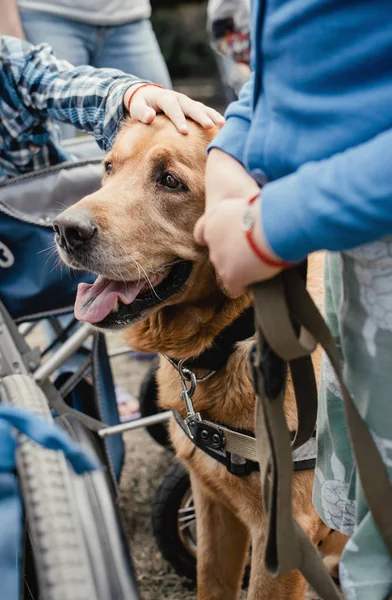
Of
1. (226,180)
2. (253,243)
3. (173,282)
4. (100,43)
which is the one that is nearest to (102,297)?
(173,282)

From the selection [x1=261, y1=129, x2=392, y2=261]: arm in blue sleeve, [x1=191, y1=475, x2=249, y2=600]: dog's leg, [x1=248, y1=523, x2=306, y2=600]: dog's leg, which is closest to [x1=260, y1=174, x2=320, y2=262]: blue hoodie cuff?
[x1=261, y1=129, x2=392, y2=261]: arm in blue sleeve

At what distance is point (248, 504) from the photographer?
168 cm

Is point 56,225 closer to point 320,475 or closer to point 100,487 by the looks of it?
point 100,487

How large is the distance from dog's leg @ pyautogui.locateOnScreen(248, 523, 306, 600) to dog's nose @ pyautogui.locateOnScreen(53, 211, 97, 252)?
827 millimetres

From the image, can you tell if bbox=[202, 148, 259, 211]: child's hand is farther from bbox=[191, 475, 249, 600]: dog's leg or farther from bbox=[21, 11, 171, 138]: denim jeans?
bbox=[21, 11, 171, 138]: denim jeans

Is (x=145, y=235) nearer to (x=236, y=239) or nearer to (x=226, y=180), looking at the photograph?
(x=226, y=180)

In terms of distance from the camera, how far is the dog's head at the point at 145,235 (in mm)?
1631

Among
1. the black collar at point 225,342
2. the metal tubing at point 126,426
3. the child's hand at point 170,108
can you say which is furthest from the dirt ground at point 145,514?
the child's hand at point 170,108

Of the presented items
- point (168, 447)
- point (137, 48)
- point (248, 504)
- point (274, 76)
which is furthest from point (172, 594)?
point (137, 48)

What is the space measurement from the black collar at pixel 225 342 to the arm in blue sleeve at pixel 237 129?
0.61m

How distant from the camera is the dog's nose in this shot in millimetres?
1591

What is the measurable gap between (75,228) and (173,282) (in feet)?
0.93

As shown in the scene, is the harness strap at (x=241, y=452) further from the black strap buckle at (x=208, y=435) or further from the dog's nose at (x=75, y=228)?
the dog's nose at (x=75, y=228)

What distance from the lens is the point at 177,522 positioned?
2.24 m
